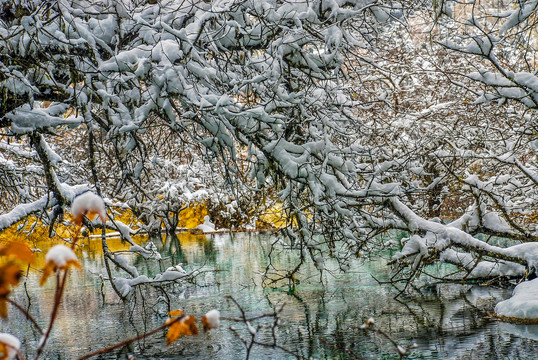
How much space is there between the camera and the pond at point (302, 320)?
7473mm

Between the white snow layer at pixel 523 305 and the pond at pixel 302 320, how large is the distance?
0.28 m

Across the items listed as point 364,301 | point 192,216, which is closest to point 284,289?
point 364,301

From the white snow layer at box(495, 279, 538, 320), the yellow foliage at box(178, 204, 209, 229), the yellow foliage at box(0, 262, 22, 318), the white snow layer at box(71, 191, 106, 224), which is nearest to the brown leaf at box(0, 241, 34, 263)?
the yellow foliage at box(0, 262, 22, 318)

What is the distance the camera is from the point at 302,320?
9.17 meters

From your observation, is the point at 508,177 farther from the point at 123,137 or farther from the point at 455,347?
the point at 123,137

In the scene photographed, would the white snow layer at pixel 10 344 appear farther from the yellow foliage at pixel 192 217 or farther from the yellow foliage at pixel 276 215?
the yellow foliage at pixel 192 217

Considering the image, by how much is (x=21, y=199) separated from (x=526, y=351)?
7562 mm

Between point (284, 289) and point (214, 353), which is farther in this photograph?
point (284, 289)

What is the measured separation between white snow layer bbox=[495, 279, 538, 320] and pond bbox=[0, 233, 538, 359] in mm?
280

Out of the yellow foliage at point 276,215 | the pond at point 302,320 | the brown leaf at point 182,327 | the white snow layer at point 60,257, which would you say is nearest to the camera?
the white snow layer at point 60,257

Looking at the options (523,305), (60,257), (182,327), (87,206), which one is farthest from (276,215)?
(60,257)

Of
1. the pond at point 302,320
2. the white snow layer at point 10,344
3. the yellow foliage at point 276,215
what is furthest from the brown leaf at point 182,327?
the yellow foliage at point 276,215

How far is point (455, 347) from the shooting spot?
7.29 metres

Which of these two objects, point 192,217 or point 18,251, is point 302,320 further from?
point 192,217
